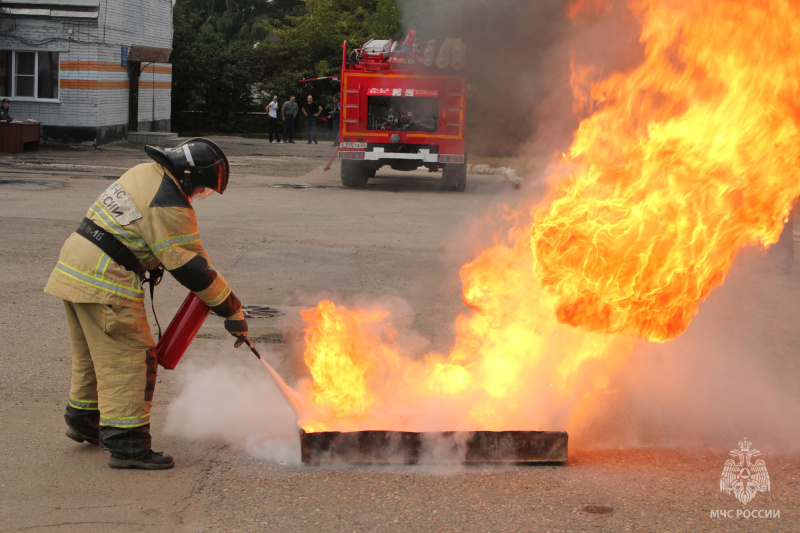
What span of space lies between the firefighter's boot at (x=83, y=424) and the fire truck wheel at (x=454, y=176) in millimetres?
13670

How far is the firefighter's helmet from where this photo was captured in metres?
4.14

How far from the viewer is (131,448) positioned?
13.5 ft

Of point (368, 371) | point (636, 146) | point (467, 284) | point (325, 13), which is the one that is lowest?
point (368, 371)

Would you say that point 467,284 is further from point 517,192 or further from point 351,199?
point 517,192

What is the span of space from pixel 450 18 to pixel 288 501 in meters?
9.05

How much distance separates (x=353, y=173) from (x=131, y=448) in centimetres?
1414

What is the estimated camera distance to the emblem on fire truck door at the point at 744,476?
409 centimetres

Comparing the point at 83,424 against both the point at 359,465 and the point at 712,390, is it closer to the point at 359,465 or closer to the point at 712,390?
the point at 359,465

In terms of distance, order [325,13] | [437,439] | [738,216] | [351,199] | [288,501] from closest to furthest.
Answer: [288,501], [437,439], [738,216], [351,199], [325,13]

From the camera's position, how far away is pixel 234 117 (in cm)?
3628

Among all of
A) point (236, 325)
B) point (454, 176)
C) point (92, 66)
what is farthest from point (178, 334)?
point (92, 66)

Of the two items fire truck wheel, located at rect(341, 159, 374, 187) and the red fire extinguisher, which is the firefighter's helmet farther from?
fire truck wheel, located at rect(341, 159, 374, 187)

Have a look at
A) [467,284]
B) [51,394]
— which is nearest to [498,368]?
[467,284]

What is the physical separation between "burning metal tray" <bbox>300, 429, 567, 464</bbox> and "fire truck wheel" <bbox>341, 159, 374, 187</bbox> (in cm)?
1399
